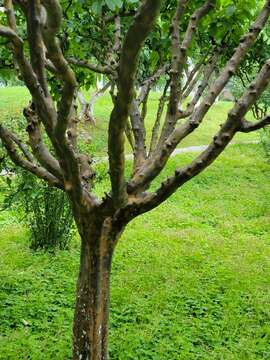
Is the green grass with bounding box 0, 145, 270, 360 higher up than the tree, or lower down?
lower down

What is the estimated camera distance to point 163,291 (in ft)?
21.0

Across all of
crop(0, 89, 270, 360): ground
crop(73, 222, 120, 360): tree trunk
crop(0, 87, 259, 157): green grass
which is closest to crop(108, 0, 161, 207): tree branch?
crop(73, 222, 120, 360): tree trunk

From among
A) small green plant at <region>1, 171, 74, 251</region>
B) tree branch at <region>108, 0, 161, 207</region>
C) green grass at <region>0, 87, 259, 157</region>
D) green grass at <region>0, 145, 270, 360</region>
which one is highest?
green grass at <region>0, 87, 259, 157</region>

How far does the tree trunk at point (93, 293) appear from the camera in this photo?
352 cm

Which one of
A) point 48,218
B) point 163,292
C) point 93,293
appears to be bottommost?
point 163,292

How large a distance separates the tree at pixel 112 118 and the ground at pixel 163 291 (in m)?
1.39

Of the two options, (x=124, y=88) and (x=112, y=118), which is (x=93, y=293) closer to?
(x=112, y=118)

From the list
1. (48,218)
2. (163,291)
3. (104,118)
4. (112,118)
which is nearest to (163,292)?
(163,291)

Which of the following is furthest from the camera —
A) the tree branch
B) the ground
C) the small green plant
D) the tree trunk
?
the small green plant

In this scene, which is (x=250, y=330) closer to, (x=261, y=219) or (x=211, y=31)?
(x=211, y=31)

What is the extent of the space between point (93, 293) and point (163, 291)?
2.92 metres

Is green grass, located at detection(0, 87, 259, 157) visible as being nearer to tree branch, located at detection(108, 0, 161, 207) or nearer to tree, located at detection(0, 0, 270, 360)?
tree, located at detection(0, 0, 270, 360)

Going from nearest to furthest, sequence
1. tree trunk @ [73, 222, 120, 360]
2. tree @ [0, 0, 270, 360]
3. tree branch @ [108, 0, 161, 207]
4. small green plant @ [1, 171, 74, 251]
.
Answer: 1. tree branch @ [108, 0, 161, 207]
2. tree @ [0, 0, 270, 360]
3. tree trunk @ [73, 222, 120, 360]
4. small green plant @ [1, 171, 74, 251]

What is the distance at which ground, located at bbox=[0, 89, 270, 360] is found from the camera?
5102 mm
